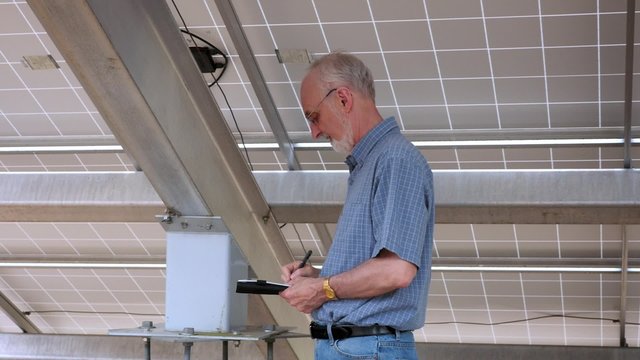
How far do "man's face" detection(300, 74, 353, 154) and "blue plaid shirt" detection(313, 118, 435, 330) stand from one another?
18cm

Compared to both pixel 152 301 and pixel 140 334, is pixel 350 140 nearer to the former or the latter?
pixel 140 334

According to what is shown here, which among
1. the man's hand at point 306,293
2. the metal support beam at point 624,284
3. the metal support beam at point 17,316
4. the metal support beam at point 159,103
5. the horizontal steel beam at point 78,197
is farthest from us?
the metal support beam at point 17,316

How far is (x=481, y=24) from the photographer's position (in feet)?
19.7

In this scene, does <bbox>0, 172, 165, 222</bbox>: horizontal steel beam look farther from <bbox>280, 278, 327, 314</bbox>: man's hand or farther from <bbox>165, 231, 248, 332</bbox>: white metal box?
<bbox>280, 278, 327, 314</bbox>: man's hand

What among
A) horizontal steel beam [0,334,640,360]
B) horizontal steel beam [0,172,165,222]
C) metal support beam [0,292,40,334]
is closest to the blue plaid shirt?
horizontal steel beam [0,172,165,222]

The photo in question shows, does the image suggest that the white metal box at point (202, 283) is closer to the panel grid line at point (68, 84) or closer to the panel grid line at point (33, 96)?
the panel grid line at point (68, 84)

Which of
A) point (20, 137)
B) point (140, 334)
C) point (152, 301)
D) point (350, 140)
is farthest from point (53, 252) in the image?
point (350, 140)

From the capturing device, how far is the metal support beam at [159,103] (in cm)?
459

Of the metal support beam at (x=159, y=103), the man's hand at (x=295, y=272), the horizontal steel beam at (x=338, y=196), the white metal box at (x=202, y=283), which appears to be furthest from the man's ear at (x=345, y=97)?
the horizontal steel beam at (x=338, y=196)

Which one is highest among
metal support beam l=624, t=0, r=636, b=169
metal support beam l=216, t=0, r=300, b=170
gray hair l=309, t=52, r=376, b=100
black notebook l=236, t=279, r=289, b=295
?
metal support beam l=216, t=0, r=300, b=170

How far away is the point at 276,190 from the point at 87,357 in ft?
15.2

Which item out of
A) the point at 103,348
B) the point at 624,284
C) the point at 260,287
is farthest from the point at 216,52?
the point at 103,348

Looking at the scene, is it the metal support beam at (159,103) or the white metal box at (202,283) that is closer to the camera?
the metal support beam at (159,103)

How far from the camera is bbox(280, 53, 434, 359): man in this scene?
3.20 m
